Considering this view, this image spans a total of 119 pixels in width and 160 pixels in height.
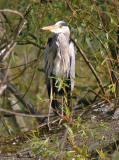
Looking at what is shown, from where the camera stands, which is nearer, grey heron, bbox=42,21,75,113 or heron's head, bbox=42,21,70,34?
heron's head, bbox=42,21,70,34

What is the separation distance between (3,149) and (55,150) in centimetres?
35

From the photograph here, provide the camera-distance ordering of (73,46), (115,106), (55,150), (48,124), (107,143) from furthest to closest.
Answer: (73,46) < (48,124) < (115,106) < (107,143) < (55,150)

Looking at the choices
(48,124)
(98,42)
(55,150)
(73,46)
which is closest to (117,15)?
(98,42)

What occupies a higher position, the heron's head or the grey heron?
the heron's head

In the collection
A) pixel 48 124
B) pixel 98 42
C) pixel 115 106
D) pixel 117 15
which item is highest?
pixel 117 15

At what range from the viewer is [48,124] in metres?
2.05

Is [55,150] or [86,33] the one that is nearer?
[55,150]

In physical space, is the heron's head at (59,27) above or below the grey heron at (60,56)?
above

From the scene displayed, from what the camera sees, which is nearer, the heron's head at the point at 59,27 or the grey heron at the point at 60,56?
the heron's head at the point at 59,27

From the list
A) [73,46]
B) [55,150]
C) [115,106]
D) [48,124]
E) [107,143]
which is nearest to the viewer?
[55,150]

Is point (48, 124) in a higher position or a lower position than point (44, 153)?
lower

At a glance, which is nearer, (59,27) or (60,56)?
(59,27)

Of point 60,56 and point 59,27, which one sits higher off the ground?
point 59,27

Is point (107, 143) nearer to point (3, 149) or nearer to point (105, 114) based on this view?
point (105, 114)
